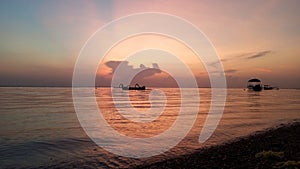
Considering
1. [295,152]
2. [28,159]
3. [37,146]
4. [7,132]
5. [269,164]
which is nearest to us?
[269,164]

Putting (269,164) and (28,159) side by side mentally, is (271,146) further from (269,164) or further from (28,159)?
(28,159)

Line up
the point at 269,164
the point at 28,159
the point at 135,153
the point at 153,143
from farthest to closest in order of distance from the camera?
the point at 153,143
the point at 135,153
the point at 28,159
the point at 269,164

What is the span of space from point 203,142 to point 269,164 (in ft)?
34.0

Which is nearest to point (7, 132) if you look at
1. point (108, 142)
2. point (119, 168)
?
point (108, 142)

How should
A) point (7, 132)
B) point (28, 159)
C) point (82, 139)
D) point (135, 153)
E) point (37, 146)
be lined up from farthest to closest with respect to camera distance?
point (7, 132)
point (82, 139)
point (37, 146)
point (135, 153)
point (28, 159)

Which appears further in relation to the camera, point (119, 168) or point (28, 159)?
point (28, 159)

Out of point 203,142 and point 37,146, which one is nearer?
point 37,146

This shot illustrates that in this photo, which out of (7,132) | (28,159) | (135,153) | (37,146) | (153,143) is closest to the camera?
(28,159)

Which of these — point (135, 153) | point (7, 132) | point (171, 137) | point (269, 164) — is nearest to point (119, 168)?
point (135, 153)

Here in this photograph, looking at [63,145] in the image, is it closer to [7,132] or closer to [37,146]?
[37,146]

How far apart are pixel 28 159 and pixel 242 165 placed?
42.3 feet

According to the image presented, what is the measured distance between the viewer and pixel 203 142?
71.9 feet

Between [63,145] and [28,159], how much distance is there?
4185mm

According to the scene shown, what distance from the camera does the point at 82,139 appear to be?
2348 centimetres
